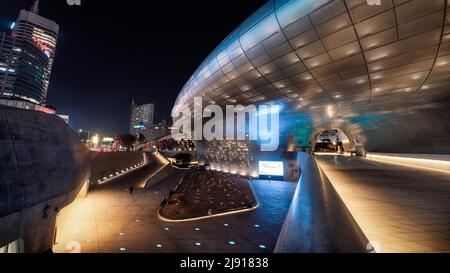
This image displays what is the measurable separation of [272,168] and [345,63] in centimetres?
1600

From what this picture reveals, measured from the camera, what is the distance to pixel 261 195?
1905 cm

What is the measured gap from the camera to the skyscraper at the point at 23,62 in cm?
8917

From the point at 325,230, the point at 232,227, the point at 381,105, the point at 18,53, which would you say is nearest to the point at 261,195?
the point at 232,227

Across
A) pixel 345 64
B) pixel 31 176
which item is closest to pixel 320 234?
pixel 31 176

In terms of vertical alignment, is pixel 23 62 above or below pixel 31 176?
above

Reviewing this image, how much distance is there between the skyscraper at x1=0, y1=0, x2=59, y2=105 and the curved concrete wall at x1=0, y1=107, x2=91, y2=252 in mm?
110517

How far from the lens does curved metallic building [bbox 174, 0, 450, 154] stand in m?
7.61

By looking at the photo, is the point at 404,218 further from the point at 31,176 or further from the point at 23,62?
the point at 23,62

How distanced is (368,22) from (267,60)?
492cm

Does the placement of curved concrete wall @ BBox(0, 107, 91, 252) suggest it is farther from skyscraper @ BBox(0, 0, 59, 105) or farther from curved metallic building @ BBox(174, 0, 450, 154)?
skyscraper @ BBox(0, 0, 59, 105)

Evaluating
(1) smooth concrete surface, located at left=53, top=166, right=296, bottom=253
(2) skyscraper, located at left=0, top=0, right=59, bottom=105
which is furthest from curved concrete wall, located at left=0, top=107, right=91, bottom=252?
(2) skyscraper, located at left=0, top=0, right=59, bottom=105

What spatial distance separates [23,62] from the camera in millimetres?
98875

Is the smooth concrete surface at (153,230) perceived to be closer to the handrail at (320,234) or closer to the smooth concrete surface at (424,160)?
the handrail at (320,234)

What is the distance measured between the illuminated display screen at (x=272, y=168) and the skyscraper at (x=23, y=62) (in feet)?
372
